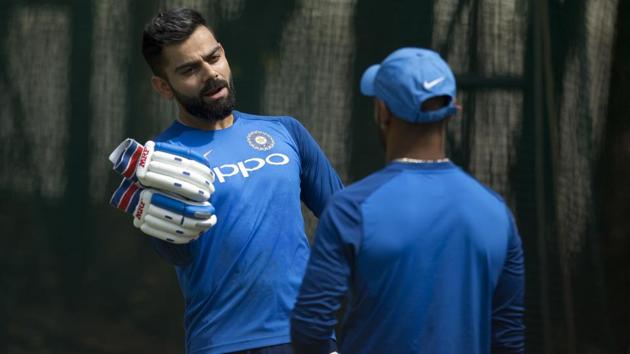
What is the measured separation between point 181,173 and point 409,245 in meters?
1.10

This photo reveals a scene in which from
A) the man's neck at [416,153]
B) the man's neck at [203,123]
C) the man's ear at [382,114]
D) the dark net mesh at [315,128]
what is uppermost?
the man's ear at [382,114]

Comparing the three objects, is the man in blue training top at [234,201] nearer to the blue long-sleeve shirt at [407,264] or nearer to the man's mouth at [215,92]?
the man's mouth at [215,92]

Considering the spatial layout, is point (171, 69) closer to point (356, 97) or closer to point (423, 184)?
point (423, 184)

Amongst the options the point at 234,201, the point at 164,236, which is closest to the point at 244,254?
the point at 234,201

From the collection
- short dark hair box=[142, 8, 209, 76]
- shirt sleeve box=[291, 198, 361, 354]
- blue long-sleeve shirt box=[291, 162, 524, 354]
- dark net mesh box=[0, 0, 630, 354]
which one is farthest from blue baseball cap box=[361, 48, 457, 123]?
dark net mesh box=[0, 0, 630, 354]

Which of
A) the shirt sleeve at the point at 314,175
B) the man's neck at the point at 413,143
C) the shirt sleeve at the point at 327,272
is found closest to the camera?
the shirt sleeve at the point at 327,272

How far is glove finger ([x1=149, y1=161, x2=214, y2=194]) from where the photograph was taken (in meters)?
4.00

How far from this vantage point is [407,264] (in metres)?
3.12

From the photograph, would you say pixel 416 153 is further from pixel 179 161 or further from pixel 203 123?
pixel 203 123

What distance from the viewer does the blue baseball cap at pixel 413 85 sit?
316 centimetres

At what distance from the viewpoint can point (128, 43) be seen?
6.47m

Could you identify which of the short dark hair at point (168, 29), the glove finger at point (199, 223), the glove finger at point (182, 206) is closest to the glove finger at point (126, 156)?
the glove finger at point (182, 206)

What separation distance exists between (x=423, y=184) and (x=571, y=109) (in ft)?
10.5

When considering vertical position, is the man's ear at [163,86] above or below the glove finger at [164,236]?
above
